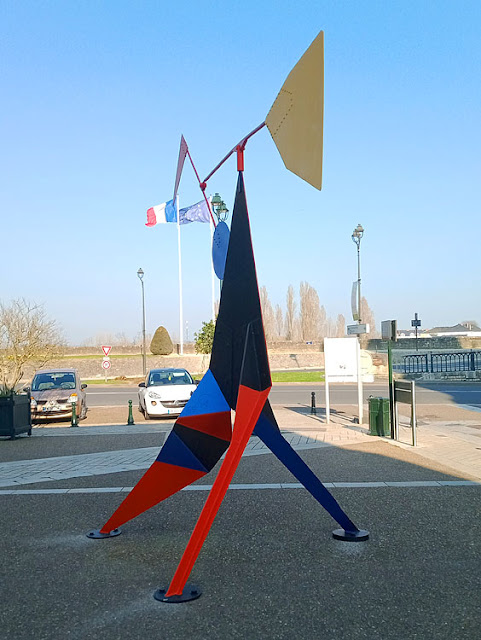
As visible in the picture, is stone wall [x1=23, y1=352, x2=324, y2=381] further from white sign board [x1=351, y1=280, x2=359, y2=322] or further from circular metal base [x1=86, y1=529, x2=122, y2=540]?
circular metal base [x1=86, y1=529, x2=122, y2=540]

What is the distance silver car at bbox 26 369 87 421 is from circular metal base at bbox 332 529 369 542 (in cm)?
1162

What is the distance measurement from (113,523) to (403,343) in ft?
143

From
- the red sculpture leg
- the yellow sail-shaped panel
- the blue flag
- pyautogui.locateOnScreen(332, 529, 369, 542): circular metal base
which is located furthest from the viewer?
the blue flag

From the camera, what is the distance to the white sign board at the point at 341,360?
14.8 m

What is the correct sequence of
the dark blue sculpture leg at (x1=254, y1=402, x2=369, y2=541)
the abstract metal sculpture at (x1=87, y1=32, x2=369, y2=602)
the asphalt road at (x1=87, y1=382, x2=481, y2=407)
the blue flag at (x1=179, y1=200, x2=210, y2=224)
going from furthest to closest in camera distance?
the asphalt road at (x1=87, y1=382, x2=481, y2=407), the blue flag at (x1=179, y1=200, x2=210, y2=224), the dark blue sculpture leg at (x1=254, y1=402, x2=369, y2=541), the abstract metal sculpture at (x1=87, y1=32, x2=369, y2=602)

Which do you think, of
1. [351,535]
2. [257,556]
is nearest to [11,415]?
[257,556]

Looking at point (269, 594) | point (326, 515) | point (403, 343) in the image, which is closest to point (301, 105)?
point (269, 594)

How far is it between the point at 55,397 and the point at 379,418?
351 inches

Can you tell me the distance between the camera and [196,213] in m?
9.01

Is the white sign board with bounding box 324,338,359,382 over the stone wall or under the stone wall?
over

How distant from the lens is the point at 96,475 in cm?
900

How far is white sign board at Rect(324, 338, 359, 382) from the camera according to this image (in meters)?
14.8

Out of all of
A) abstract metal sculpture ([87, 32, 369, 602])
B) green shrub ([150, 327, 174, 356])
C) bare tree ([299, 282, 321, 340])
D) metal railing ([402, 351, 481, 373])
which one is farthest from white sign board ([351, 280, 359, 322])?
bare tree ([299, 282, 321, 340])

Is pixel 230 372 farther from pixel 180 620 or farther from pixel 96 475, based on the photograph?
pixel 96 475
